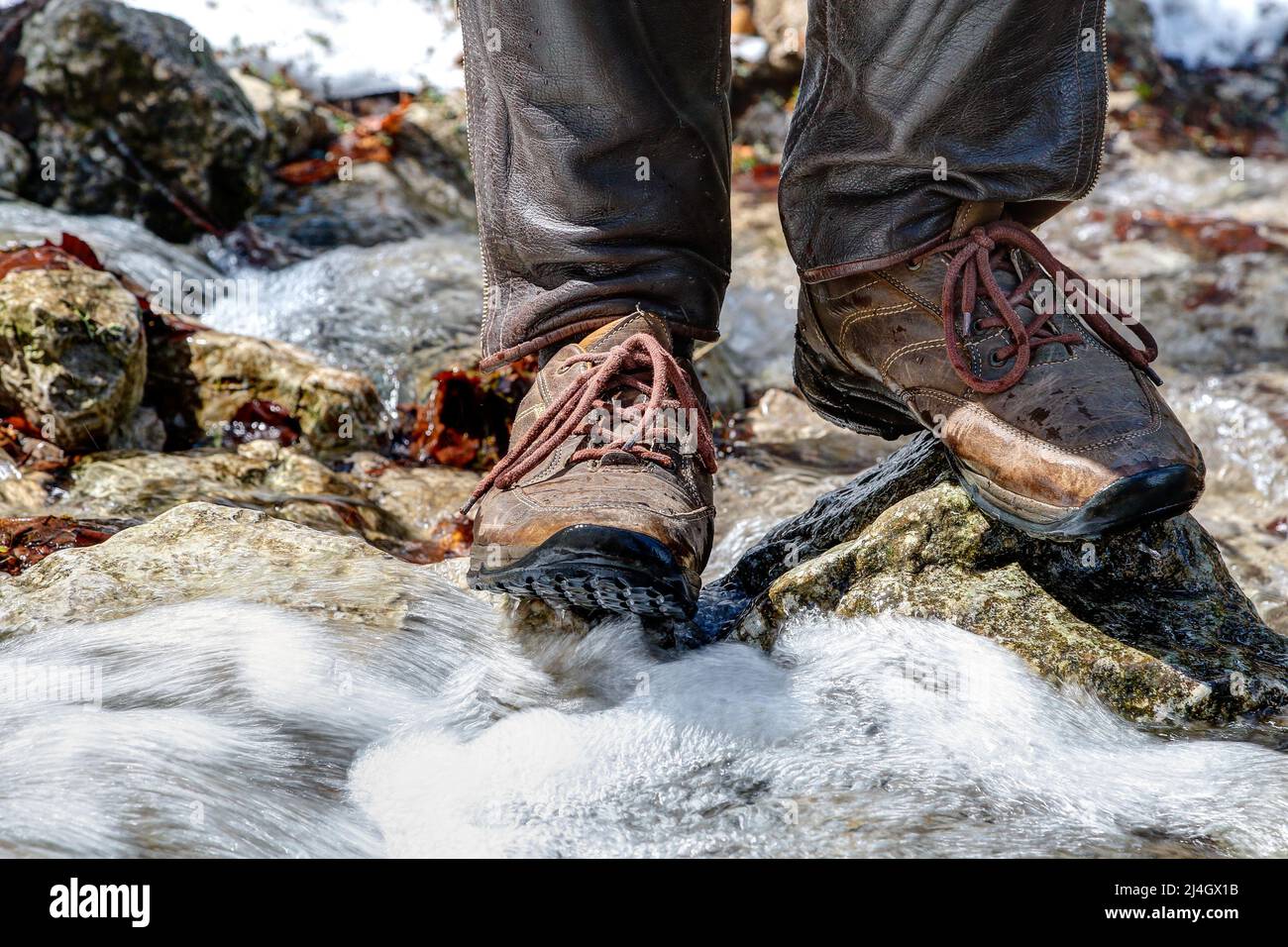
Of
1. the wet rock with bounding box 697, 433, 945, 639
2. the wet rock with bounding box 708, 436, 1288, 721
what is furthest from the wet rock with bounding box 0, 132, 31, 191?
the wet rock with bounding box 708, 436, 1288, 721

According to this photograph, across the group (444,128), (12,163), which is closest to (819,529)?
(12,163)

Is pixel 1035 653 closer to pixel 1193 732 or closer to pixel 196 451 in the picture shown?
pixel 1193 732

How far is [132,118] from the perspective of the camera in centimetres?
638

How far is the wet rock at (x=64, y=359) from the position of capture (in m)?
3.54

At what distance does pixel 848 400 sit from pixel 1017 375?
0.54 meters

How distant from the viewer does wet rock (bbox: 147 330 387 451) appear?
4227 mm

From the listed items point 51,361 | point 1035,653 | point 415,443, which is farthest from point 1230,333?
point 51,361

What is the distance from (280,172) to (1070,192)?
6302 mm

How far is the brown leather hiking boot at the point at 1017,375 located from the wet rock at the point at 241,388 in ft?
7.78

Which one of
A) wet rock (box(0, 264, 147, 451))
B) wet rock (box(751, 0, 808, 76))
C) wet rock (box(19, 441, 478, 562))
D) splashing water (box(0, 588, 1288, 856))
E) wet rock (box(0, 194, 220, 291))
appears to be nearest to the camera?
splashing water (box(0, 588, 1288, 856))

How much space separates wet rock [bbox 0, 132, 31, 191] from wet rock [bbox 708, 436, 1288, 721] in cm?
539

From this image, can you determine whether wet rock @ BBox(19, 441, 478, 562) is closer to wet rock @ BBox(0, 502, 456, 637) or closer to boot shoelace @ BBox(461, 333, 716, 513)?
wet rock @ BBox(0, 502, 456, 637)

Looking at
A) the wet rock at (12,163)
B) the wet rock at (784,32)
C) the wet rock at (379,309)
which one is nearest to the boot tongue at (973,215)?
A: the wet rock at (379,309)

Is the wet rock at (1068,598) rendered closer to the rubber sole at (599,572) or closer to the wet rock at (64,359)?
the rubber sole at (599,572)
